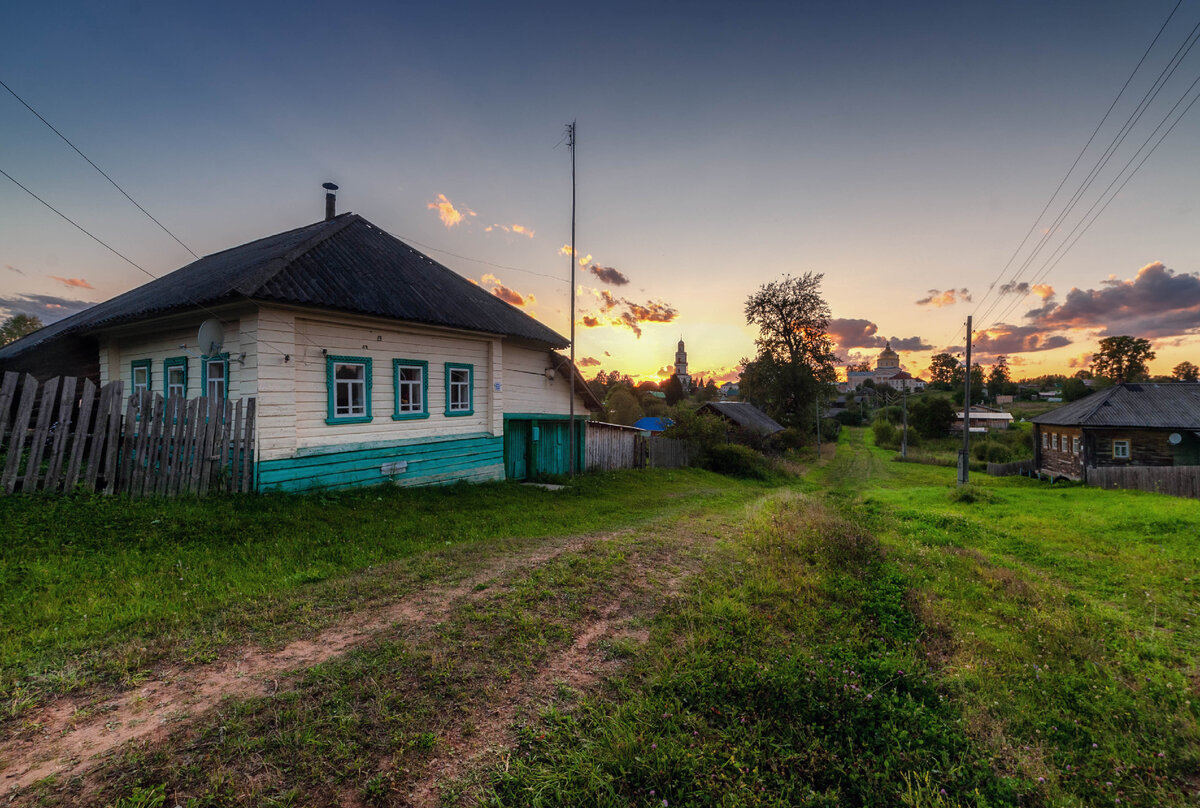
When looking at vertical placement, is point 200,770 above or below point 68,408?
below

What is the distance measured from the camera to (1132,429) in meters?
24.5

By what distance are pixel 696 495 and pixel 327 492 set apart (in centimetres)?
1087

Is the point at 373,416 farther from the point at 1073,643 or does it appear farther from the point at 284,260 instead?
the point at 1073,643

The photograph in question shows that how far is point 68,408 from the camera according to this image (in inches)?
286

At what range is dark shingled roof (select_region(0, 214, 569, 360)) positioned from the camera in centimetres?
952

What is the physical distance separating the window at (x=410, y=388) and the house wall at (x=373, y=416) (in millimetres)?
116

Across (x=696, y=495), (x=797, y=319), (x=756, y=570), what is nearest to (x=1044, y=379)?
(x=797, y=319)

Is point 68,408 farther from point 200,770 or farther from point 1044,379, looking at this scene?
point 1044,379

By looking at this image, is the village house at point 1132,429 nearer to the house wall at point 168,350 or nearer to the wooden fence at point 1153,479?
the wooden fence at point 1153,479

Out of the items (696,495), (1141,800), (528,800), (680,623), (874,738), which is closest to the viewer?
(528,800)

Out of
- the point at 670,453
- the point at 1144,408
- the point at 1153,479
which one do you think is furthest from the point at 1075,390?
the point at 670,453

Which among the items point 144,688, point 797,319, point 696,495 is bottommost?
point 696,495

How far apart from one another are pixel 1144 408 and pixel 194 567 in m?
39.4

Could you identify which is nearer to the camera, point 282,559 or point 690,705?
point 690,705
